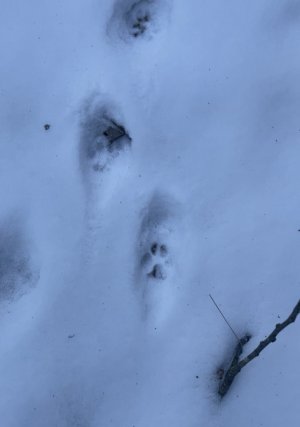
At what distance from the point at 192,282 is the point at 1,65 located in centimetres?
173

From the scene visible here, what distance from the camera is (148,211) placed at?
2783 mm

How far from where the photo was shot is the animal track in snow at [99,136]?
9.10ft

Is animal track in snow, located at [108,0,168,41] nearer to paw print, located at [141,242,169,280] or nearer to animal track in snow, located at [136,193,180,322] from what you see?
animal track in snow, located at [136,193,180,322]

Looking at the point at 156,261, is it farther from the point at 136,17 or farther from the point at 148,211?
the point at 136,17

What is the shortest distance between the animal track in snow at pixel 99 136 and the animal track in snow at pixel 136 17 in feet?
1.44

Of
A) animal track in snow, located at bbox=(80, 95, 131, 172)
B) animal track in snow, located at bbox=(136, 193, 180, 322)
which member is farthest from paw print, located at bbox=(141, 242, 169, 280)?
animal track in snow, located at bbox=(80, 95, 131, 172)

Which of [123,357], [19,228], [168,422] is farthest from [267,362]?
[19,228]

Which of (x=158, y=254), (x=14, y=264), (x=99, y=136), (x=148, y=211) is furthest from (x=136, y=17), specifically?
(x=14, y=264)

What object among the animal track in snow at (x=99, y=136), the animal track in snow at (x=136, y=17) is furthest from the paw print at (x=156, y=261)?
the animal track in snow at (x=136, y=17)

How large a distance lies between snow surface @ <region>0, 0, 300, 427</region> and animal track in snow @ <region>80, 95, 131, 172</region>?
1cm

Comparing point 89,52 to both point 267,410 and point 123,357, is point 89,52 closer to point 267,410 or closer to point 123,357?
point 123,357

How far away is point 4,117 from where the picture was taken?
275cm

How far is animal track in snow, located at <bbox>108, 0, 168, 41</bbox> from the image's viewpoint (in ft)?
9.16

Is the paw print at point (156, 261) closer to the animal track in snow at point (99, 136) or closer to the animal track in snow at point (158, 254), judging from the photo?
the animal track in snow at point (158, 254)
